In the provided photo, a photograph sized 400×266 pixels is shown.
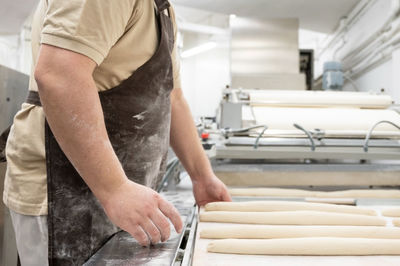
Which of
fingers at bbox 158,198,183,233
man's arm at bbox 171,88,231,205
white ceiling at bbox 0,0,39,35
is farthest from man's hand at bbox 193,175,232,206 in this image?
white ceiling at bbox 0,0,39,35

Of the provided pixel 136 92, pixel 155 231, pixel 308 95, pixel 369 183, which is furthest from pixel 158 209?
pixel 308 95

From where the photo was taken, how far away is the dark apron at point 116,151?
2.61 feet

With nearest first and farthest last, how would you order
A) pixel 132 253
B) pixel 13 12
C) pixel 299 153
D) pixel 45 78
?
1. pixel 45 78
2. pixel 132 253
3. pixel 299 153
4. pixel 13 12

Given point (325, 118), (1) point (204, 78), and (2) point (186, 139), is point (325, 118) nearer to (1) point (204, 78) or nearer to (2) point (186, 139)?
(2) point (186, 139)

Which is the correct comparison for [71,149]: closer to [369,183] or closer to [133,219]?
[133,219]

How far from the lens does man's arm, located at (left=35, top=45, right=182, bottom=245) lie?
0.63m

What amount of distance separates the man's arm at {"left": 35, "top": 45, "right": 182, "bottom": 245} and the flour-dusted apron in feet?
0.55

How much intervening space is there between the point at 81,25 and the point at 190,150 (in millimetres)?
709

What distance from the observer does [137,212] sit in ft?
2.11

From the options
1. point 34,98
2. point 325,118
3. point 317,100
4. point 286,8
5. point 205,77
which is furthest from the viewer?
point 205,77

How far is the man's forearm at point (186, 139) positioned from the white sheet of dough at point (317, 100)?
112cm

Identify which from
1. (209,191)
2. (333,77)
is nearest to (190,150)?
(209,191)

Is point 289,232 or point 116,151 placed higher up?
point 116,151

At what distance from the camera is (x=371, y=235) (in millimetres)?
907
